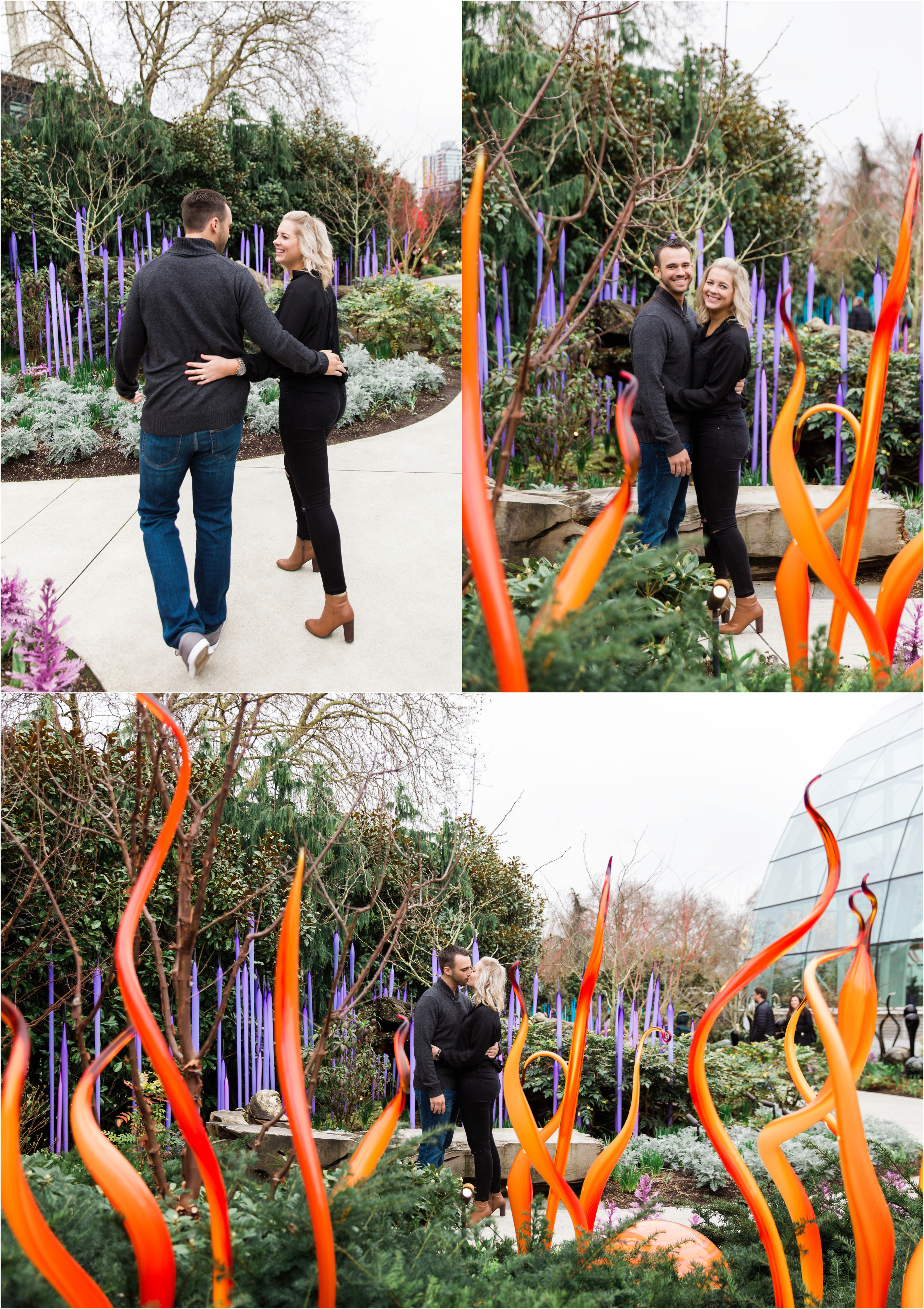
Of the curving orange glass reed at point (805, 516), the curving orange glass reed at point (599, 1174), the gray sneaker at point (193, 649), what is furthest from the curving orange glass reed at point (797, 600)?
the gray sneaker at point (193, 649)

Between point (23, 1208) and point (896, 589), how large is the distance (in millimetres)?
3130

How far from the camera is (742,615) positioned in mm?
3498

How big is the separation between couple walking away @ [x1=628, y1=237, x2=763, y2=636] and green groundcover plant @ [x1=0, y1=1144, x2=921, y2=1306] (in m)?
2.23

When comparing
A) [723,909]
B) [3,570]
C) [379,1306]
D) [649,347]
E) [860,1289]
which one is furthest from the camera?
[723,909]

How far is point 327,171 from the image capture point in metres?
3.97

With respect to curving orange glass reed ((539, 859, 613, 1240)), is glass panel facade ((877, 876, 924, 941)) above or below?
below

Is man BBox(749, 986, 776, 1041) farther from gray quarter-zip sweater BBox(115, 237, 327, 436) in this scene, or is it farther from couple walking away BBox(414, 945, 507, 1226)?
gray quarter-zip sweater BBox(115, 237, 327, 436)

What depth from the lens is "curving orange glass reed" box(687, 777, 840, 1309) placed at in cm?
271

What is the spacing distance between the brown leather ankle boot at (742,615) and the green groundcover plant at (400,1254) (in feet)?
6.91

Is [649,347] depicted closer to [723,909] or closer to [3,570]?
[3,570]

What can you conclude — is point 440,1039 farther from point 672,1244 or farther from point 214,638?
point 214,638

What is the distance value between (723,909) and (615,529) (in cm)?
493

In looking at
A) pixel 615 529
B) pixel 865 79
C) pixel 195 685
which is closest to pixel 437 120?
pixel 865 79

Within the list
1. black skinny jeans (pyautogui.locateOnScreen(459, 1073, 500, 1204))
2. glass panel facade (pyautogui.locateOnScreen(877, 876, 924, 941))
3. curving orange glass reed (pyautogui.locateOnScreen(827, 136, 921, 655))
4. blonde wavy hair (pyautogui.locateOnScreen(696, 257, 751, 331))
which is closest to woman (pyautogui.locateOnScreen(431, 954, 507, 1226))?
black skinny jeans (pyautogui.locateOnScreen(459, 1073, 500, 1204))
